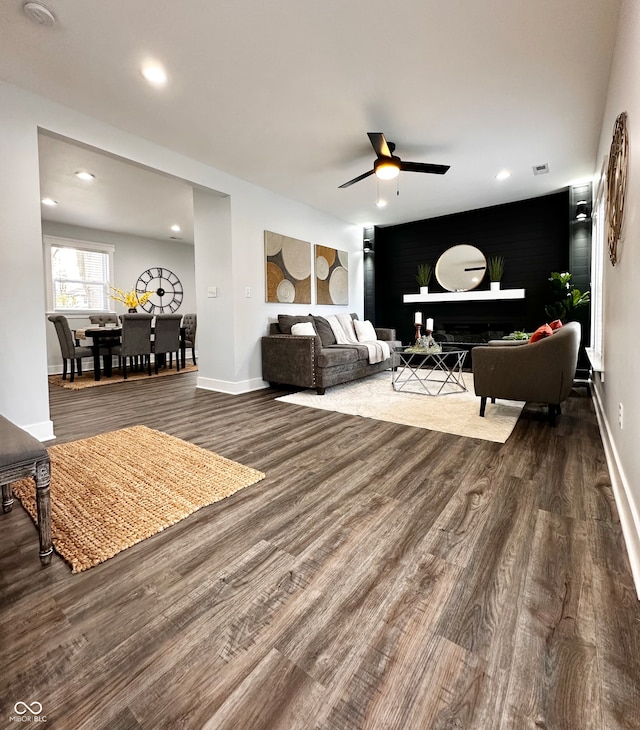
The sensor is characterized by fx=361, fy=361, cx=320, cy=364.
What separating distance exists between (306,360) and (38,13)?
3.18 m

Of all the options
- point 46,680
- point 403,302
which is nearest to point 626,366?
point 46,680

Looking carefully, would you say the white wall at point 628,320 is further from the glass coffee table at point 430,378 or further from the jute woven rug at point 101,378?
the jute woven rug at point 101,378

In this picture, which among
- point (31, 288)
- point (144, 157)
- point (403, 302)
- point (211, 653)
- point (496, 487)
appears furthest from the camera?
point (403, 302)

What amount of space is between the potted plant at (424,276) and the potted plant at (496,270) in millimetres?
985

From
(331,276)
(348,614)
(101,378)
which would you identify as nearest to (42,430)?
(348,614)

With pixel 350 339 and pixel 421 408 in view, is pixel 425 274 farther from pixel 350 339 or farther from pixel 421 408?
pixel 421 408

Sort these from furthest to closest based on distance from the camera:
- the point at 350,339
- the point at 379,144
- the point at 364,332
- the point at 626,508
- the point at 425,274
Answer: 1. the point at 425,274
2. the point at 364,332
3. the point at 350,339
4. the point at 379,144
5. the point at 626,508

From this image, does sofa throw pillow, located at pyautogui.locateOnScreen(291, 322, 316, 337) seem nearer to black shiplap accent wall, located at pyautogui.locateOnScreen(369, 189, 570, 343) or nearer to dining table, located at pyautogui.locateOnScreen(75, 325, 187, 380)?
black shiplap accent wall, located at pyautogui.locateOnScreen(369, 189, 570, 343)

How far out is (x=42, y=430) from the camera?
2.72 metres

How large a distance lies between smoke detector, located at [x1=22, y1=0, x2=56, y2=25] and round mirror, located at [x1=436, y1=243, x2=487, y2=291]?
552 cm

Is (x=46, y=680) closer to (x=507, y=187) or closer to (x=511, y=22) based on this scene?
(x=511, y=22)

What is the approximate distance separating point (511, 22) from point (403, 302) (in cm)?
467

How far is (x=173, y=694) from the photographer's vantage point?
87cm

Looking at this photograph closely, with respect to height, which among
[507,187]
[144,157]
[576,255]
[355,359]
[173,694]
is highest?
[507,187]
